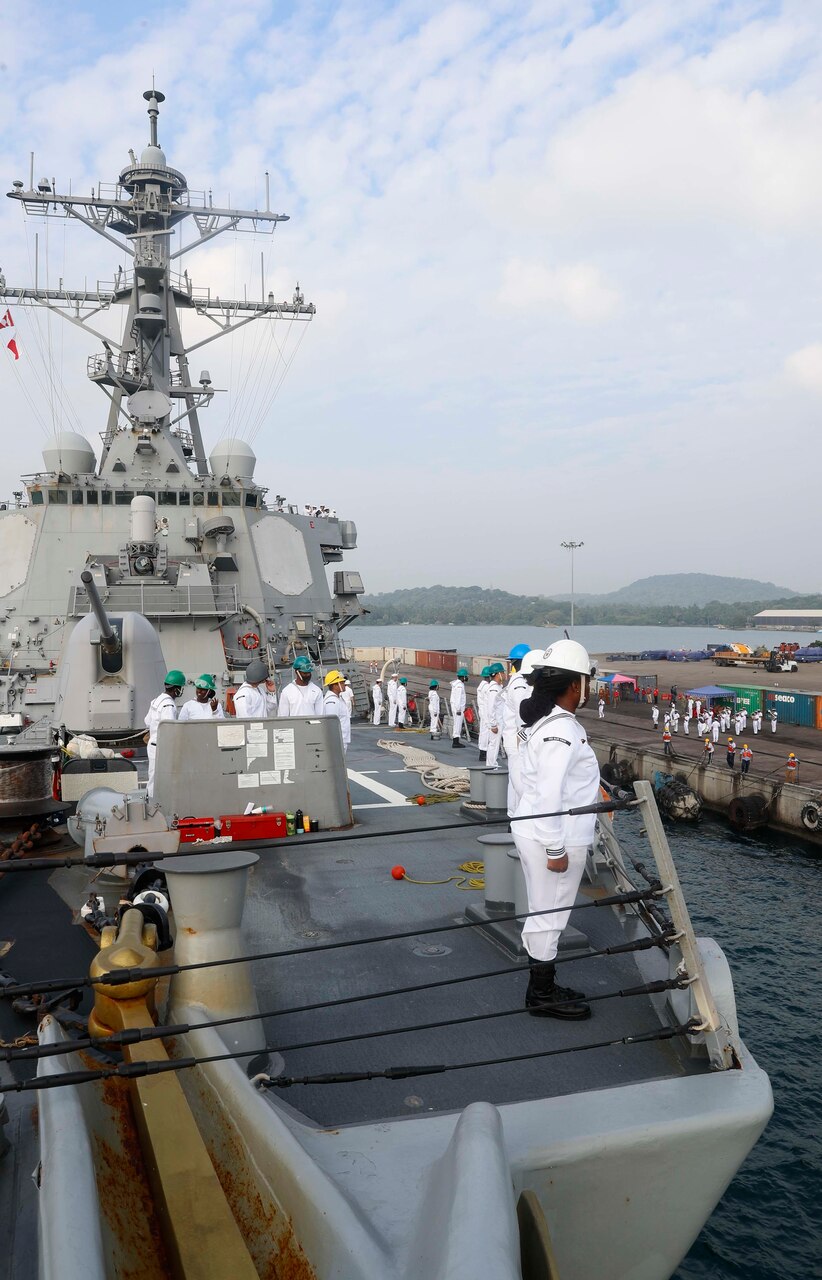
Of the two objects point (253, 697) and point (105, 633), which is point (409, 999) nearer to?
point (253, 697)

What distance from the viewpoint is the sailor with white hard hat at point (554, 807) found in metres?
3.23

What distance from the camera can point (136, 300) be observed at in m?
19.7

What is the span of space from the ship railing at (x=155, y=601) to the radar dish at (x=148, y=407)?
474 cm

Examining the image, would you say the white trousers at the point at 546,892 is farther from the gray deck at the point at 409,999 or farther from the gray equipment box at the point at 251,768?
the gray equipment box at the point at 251,768

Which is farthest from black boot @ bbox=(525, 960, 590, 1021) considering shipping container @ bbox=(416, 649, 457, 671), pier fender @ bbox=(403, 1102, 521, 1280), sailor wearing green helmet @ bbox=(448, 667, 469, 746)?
shipping container @ bbox=(416, 649, 457, 671)

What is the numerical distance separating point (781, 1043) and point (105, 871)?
6279 millimetres

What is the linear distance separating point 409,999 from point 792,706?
84.8ft

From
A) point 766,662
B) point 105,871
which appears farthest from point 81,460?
point 766,662

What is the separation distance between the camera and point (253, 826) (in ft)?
19.2

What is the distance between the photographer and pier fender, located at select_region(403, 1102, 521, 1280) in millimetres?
1559

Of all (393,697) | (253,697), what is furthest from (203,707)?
(393,697)

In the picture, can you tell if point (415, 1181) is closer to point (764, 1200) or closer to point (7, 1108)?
point (7, 1108)

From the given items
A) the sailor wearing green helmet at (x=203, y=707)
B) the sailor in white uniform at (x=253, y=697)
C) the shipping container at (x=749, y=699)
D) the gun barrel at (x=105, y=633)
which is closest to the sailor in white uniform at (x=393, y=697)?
the gun barrel at (x=105, y=633)

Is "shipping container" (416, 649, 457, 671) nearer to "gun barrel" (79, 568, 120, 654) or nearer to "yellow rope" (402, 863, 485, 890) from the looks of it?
"gun barrel" (79, 568, 120, 654)
